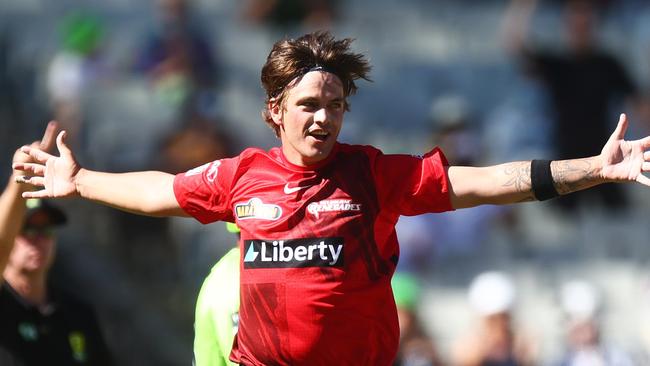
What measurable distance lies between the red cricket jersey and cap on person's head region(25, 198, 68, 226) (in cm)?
185

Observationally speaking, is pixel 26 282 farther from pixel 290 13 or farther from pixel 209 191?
pixel 290 13

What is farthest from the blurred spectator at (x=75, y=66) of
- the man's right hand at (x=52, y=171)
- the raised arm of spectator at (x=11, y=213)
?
the man's right hand at (x=52, y=171)

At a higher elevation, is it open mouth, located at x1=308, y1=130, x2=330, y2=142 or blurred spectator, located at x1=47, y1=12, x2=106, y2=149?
blurred spectator, located at x1=47, y1=12, x2=106, y2=149

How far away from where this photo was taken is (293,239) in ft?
17.3

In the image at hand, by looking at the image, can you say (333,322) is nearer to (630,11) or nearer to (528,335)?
(528,335)

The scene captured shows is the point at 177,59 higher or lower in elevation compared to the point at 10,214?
higher

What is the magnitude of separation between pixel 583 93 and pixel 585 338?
121 inches

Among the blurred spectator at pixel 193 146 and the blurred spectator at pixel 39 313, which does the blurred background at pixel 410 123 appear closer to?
the blurred spectator at pixel 193 146

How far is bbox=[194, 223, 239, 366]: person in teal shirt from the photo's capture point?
241 inches

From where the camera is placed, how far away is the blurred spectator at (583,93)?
11891mm

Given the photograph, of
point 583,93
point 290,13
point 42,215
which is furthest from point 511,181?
point 290,13

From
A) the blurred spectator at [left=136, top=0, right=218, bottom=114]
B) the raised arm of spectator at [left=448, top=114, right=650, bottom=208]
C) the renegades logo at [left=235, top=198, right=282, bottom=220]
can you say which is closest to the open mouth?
the renegades logo at [left=235, top=198, right=282, bottom=220]

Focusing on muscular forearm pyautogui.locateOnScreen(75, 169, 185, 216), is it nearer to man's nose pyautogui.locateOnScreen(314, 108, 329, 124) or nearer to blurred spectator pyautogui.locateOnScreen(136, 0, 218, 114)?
man's nose pyautogui.locateOnScreen(314, 108, 329, 124)

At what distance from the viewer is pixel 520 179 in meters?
5.21
